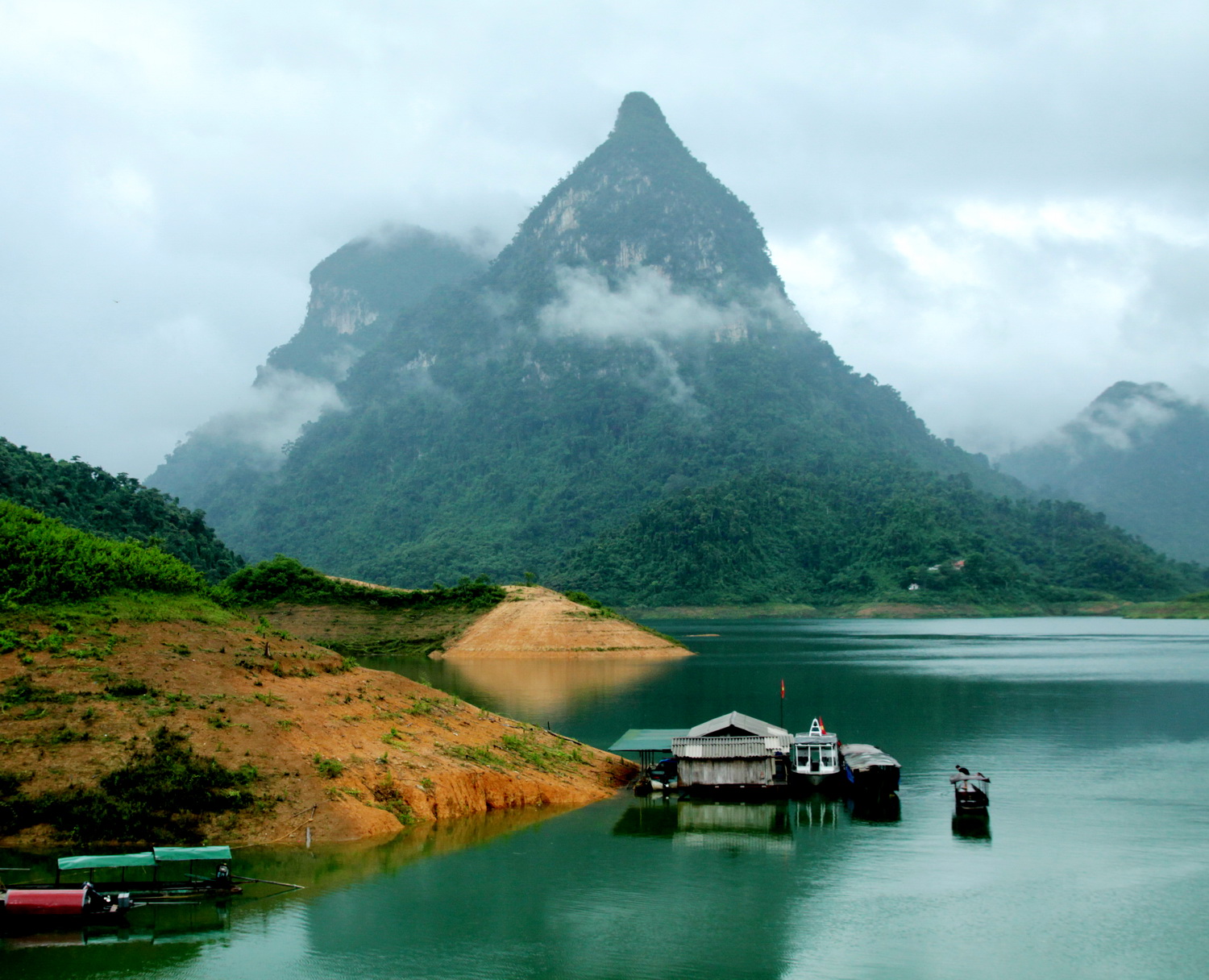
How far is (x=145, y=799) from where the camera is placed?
2512cm

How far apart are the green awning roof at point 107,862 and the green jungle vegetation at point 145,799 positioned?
1.48 meters

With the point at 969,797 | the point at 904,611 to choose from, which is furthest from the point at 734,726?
the point at 904,611

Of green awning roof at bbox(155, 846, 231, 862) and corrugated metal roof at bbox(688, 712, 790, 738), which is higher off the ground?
corrugated metal roof at bbox(688, 712, 790, 738)

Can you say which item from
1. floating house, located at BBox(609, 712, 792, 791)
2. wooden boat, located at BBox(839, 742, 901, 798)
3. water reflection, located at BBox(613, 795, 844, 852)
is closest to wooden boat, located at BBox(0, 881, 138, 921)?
water reflection, located at BBox(613, 795, 844, 852)

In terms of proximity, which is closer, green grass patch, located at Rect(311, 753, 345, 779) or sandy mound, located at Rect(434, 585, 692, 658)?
Answer: green grass patch, located at Rect(311, 753, 345, 779)

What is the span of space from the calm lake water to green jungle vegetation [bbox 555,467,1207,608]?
118460 mm

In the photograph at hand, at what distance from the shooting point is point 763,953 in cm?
2005

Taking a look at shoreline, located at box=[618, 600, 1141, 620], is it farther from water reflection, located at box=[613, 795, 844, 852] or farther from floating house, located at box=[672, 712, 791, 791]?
water reflection, located at box=[613, 795, 844, 852]

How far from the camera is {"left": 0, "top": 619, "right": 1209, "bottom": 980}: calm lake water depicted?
1980 cm

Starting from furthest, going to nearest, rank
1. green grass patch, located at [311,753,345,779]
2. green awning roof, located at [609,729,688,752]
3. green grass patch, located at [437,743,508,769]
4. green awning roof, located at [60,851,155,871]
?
green awning roof, located at [609,729,688,752] → green grass patch, located at [437,743,508,769] → green grass patch, located at [311,753,345,779] → green awning roof, located at [60,851,155,871]

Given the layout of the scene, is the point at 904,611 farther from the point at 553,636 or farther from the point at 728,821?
the point at 728,821

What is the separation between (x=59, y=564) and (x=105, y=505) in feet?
227

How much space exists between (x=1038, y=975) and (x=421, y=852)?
14.9 m

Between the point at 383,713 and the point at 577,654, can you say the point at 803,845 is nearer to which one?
the point at 383,713
